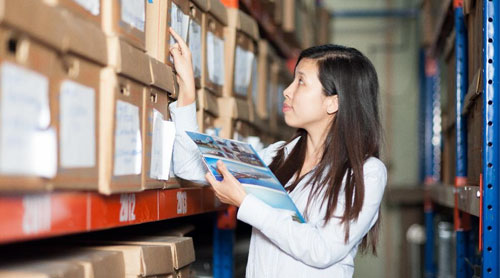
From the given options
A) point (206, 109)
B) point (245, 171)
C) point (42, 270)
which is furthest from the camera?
point (206, 109)

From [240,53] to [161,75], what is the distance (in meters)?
1.12

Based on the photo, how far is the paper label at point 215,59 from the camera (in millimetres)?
2504

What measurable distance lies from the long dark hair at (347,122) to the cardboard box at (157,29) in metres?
0.54

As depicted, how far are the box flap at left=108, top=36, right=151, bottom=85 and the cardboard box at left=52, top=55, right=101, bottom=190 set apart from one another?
6cm

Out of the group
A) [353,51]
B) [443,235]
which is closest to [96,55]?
[353,51]

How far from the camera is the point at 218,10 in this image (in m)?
2.59

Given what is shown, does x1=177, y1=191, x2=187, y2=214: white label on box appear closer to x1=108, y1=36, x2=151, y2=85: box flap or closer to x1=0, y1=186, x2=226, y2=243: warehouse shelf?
x1=0, y1=186, x2=226, y2=243: warehouse shelf

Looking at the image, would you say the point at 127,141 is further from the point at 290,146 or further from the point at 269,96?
the point at 269,96

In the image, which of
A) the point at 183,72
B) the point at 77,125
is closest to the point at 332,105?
the point at 183,72

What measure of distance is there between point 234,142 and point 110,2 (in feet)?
2.29

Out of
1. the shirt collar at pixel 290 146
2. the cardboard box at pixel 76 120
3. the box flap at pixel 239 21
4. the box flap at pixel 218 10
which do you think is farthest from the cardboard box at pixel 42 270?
the box flap at pixel 239 21

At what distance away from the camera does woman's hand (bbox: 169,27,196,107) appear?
206 cm

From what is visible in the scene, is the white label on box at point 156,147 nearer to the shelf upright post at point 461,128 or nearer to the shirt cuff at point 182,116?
the shirt cuff at point 182,116

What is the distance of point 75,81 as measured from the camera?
133 cm
